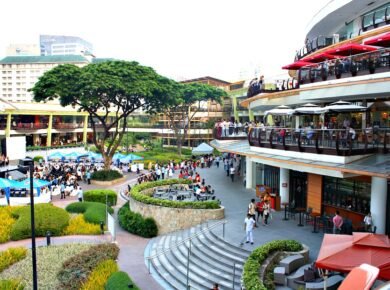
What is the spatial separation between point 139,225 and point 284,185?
8.59 meters

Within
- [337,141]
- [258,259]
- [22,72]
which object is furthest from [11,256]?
[22,72]

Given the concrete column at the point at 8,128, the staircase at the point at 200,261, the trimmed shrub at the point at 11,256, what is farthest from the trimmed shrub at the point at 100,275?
the concrete column at the point at 8,128

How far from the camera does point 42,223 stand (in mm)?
22703

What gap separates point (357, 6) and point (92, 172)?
28.9 metres

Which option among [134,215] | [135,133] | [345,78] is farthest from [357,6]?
[135,133]

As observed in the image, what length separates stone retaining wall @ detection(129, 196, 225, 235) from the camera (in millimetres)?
21759

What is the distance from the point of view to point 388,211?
647 inches

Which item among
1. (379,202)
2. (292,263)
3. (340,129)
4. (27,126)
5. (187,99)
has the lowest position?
(292,263)

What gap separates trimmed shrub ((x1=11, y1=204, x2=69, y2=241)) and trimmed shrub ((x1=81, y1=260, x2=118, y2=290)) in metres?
6.78

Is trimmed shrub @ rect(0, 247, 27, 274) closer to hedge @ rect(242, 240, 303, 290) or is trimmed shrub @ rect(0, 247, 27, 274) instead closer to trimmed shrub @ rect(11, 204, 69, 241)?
trimmed shrub @ rect(11, 204, 69, 241)

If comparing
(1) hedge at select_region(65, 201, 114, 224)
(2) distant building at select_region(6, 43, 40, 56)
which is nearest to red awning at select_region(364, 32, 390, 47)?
(1) hedge at select_region(65, 201, 114, 224)

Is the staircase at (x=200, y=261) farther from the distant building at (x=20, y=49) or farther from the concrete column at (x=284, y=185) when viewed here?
the distant building at (x=20, y=49)

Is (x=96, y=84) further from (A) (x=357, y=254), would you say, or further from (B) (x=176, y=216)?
(A) (x=357, y=254)

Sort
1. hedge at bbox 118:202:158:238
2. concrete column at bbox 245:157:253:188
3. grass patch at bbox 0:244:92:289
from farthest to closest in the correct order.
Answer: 1. concrete column at bbox 245:157:253:188
2. hedge at bbox 118:202:158:238
3. grass patch at bbox 0:244:92:289
